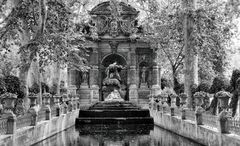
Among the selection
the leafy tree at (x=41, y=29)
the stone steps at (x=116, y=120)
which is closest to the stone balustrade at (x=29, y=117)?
the stone steps at (x=116, y=120)

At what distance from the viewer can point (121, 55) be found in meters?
31.2

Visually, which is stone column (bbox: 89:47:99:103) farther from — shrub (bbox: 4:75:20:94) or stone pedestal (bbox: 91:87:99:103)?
shrub (bbox: 4:75:20:94)

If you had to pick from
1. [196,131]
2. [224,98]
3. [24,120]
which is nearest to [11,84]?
[24,120]

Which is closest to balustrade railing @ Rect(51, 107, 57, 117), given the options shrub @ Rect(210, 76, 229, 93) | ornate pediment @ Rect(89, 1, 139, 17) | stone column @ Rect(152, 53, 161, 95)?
shrub @ Rect(210, 76, 229, 93)

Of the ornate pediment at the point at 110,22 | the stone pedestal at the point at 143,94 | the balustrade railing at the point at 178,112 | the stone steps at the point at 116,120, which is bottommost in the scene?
the stone steps at the point at 116,120

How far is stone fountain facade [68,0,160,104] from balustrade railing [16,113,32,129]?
58.0 feet

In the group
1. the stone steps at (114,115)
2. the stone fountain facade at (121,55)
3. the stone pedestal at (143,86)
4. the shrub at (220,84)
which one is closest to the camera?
the shrub at (220,84)

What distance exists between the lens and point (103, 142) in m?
12.8

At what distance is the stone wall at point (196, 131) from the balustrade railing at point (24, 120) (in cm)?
623

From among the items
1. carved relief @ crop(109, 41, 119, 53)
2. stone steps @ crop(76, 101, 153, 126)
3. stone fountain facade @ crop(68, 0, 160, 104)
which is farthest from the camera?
carved relief @ crop(109, 41, 119, 53)

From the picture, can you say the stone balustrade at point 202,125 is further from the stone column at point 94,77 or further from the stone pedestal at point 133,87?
the stone column at point 94,77

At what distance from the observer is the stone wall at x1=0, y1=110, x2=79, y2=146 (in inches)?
392

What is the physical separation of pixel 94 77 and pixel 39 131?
17484mm

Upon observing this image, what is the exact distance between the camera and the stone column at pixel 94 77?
3001 cm
